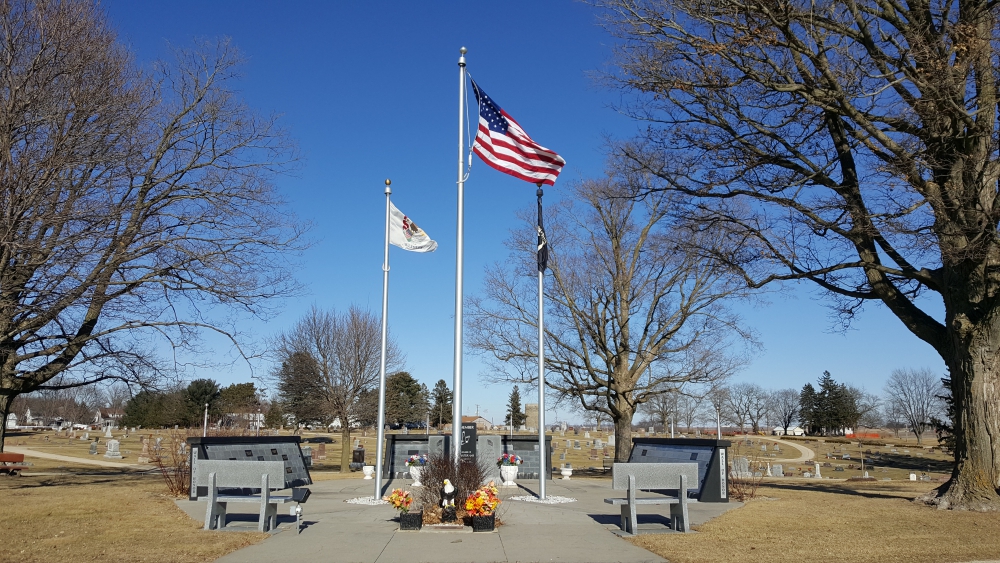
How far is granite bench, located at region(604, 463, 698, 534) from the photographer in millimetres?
10188

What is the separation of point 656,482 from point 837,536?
7.94 feet

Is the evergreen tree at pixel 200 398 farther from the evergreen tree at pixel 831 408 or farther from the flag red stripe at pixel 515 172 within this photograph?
the evergreen tree at pixel 831 408

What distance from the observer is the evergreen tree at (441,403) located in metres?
93.8

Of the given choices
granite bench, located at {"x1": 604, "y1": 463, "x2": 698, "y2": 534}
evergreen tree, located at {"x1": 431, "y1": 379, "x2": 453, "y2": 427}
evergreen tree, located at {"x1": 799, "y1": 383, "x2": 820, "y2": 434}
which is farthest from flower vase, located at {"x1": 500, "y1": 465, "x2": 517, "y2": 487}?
evergreen tree, located at {"x1": 799, "y1": 383, "x2": 820, "y2": 434}

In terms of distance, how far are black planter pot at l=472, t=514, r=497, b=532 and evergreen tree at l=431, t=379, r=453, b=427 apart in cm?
8245

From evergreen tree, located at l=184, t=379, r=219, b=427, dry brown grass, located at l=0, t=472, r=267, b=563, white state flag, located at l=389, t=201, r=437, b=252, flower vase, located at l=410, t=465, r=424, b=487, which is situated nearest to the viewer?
dry brown grass, located at l=0, t=472, r=267, b=563

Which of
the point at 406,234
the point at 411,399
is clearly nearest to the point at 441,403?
the point at 411,399

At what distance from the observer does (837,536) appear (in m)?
9.51

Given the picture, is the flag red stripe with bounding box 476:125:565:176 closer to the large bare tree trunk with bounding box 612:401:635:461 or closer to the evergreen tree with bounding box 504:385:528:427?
the large bare tree trunk with bounding box 612:401:635:461

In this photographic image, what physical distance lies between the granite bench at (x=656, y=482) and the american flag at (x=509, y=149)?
6.11 metres

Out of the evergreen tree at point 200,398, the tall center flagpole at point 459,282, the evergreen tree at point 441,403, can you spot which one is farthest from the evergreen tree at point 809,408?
the tall center flagpole at point 459,282

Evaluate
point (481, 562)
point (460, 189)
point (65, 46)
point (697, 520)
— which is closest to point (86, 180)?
point (65, 46)

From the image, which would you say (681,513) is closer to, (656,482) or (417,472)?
(656,482)

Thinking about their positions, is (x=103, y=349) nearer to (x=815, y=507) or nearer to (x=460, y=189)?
(x=460, y=189)
